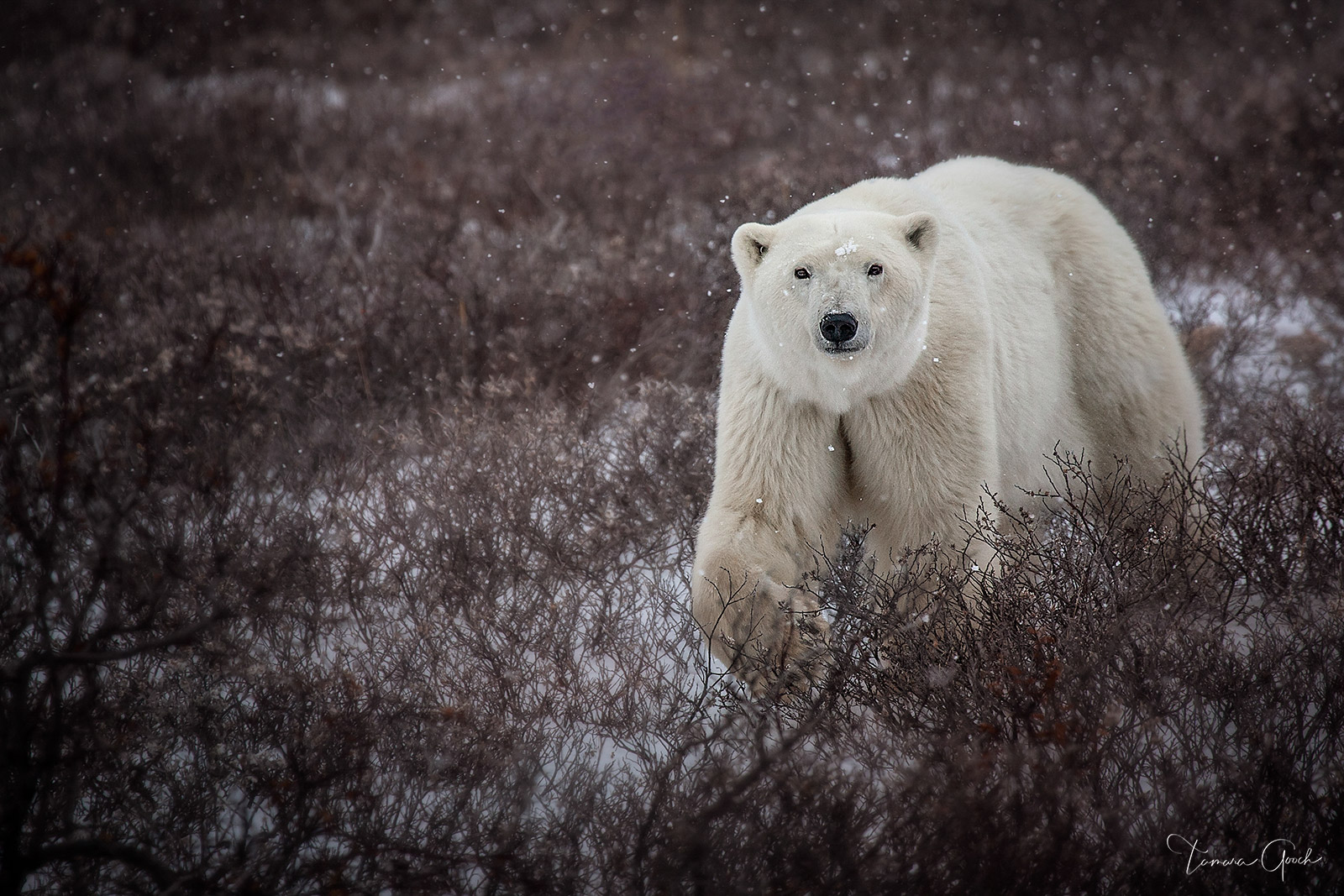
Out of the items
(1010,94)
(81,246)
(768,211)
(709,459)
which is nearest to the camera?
(709,459)

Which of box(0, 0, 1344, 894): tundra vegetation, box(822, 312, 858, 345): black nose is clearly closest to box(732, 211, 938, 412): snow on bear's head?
box(822, 312, 858, 345): black nose

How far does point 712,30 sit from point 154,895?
1051cm

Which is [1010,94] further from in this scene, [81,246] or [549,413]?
[81,246]

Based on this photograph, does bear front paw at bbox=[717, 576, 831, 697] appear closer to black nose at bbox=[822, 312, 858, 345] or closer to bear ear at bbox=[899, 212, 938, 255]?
black nose at bbox=[822, 312, 858, 345]

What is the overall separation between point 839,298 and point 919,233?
0.43 meters

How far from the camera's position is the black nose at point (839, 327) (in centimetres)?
234

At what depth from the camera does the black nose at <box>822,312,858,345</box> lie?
2.34 m

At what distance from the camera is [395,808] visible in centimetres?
212

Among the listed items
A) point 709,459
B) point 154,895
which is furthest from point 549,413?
point 154,895
